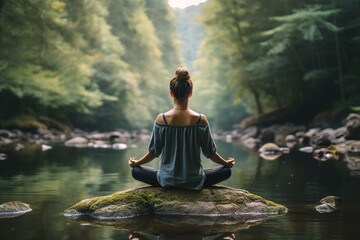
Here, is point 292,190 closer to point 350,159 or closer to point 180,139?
point 180,139

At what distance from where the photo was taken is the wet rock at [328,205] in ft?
20.2

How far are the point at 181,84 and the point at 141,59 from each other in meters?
41.8

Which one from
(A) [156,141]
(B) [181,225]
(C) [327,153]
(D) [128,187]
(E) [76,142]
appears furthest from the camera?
(E) [76,142]

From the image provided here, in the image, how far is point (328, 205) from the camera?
628 centimetres

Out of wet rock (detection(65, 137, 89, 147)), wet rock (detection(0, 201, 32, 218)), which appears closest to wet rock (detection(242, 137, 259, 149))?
wet rock (detection(65, 137, 89, 147))

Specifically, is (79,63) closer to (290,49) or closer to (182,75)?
(290,49)

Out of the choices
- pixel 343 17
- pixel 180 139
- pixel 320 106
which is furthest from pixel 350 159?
pixel 320 106

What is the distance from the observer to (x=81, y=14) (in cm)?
3275

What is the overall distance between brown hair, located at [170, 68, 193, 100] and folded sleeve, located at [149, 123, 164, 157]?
1.37 ft

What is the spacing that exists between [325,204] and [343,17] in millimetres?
20847

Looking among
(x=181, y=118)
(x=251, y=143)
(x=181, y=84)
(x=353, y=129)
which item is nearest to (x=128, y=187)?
(x=181, y=118)

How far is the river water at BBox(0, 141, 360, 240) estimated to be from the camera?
492 cm

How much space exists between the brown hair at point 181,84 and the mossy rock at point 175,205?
1055 mm

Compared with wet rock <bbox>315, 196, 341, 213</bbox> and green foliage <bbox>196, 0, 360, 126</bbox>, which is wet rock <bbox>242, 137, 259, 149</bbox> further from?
wet rock <bbox>315, 196, 341, 213</bbox>
